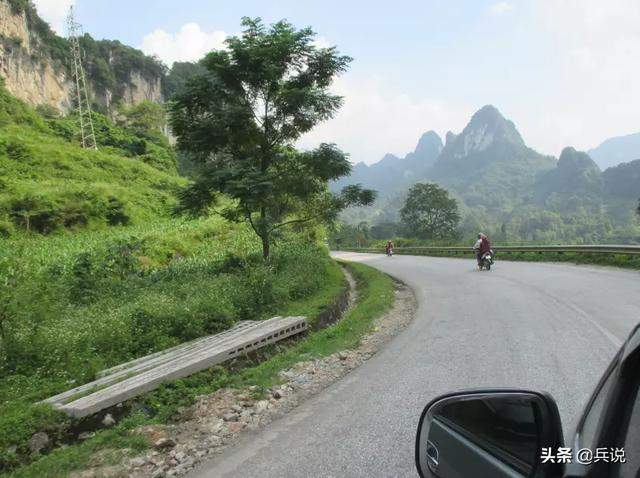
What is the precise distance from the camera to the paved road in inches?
164

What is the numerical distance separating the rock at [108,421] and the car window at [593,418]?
18.9 feet

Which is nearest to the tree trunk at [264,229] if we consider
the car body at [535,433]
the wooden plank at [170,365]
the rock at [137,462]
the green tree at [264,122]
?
the green tree at [264,122]

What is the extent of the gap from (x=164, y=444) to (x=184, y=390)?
5.12 ft

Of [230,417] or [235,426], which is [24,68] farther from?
[235,426]

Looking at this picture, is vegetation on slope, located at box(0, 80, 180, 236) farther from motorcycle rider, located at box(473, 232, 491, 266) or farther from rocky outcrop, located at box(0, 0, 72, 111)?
motorcycle rider, located at box(473, 232, 491, 266)

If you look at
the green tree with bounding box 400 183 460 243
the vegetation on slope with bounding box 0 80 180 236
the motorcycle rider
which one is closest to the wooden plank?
the vegetation on slope with bounding box 0 80 180 236

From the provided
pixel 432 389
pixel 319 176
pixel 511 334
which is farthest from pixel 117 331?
pixel 319 176

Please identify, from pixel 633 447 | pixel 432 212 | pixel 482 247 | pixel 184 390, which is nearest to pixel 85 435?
pixel 184 390

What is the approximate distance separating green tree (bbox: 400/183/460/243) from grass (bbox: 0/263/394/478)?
181 feet

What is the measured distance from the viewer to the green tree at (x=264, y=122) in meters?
15.7

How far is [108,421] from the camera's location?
18.7ft

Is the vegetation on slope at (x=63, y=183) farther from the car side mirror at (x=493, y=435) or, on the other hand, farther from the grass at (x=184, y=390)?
the car side mirror at (x=493, y=435)

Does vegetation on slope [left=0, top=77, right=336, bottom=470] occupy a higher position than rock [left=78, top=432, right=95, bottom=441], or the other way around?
vegetation on slope [left=0, top=77, right=336, bottom=470]

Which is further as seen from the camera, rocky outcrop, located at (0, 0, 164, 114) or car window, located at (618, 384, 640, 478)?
rocky outcrop, located at (0, 0, 164, 114)
